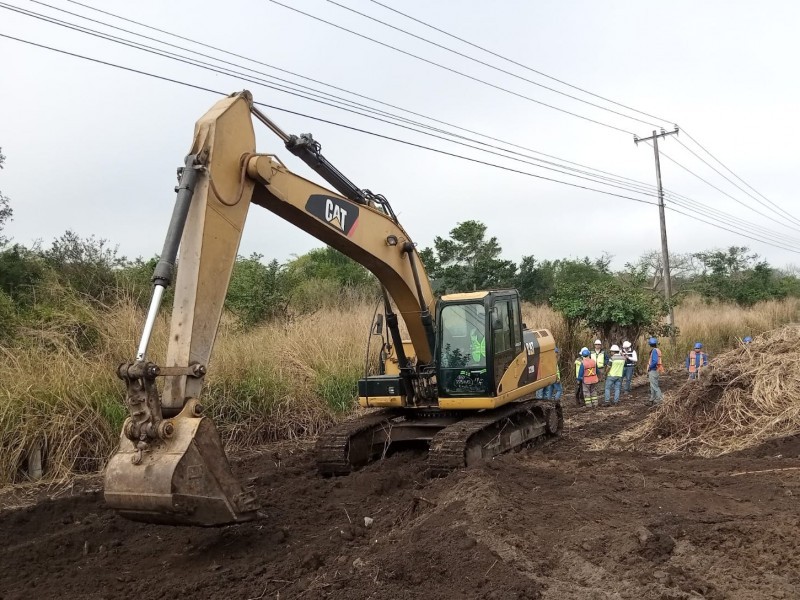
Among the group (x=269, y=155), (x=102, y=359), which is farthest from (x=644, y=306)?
(x=269, y=155)

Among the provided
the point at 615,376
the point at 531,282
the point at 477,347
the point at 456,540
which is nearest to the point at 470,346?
the point at 477,347

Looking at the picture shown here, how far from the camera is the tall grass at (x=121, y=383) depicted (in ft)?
28.2

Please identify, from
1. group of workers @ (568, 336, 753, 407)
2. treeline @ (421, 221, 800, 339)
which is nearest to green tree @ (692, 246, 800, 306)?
treeline @ (421, 221, 800, 339)

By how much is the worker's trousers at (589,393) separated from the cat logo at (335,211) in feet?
30.2

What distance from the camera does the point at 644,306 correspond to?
67.5 ft

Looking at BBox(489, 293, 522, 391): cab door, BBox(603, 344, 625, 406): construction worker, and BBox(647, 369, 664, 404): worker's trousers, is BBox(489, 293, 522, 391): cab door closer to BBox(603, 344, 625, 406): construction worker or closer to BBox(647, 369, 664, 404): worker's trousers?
BBox(603, 344, 625, 406): construction worker

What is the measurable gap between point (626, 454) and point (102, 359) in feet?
23.1

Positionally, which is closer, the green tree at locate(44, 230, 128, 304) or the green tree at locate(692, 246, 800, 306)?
the green tree at locate(44, 230, 128, 304)

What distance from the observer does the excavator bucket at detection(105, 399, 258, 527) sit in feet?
14.8

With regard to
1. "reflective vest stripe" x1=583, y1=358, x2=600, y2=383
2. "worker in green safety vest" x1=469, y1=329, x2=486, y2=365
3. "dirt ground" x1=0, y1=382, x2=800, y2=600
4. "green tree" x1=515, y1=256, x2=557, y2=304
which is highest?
"green tree" x1=515, y1=256, x2=557, y2=304

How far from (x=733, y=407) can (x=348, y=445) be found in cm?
554

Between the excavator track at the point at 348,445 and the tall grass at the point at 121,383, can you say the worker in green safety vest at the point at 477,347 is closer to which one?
the excavator track at the point at 348,445

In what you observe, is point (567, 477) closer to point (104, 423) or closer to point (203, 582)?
point (203, 582)

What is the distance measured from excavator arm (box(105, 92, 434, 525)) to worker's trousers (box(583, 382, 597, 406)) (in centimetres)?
911
